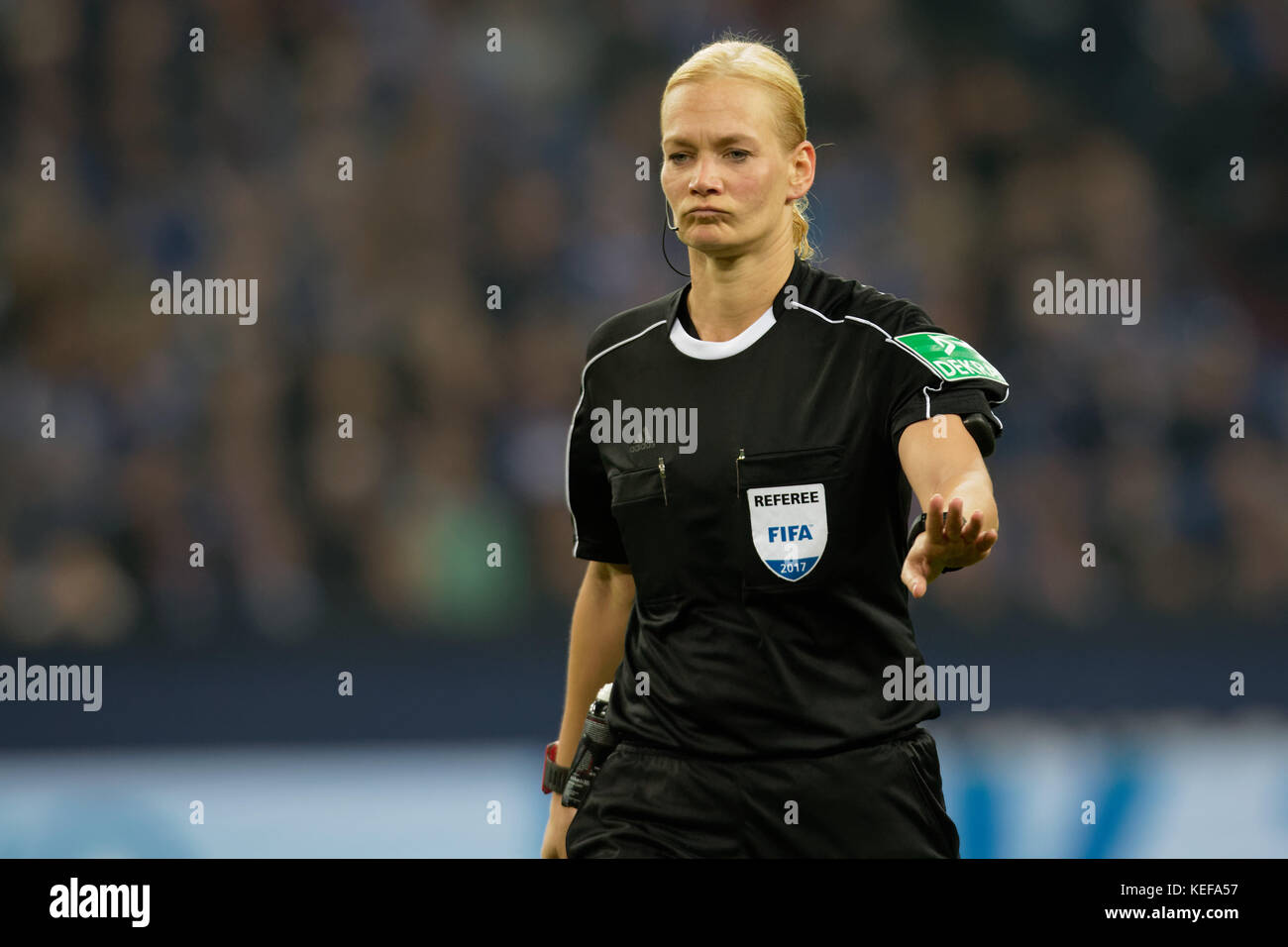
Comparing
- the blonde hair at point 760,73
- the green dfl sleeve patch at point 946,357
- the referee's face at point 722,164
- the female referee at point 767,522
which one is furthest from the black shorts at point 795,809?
the blonde hair at point 760,73

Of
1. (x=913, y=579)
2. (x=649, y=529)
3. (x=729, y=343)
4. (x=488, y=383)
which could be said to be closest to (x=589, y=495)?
(x=649, y=529)

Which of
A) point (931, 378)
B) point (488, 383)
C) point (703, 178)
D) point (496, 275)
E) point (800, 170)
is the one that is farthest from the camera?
point (496, 275)

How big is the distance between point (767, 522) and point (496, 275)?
3861mm

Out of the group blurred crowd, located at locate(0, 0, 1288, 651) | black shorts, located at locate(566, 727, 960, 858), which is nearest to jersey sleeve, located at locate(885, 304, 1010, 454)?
black shorts, located at locate(566, 727, 960, 858)

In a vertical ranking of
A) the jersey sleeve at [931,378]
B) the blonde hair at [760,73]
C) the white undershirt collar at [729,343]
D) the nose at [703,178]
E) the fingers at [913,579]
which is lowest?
Result: the fingers at [913,579]

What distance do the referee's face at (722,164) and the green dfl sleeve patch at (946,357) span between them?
1.09 ft

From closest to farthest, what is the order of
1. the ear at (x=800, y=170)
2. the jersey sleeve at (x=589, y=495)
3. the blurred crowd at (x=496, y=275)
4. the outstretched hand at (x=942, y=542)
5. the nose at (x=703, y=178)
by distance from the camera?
the outstretched hand at (x=942, y=542) < the nose at (x=703, y=178) < the ear at (x=800, y=170) < the jersey sleeve at (x=589, y=495) < the blurred crowd at (x=496, y=275)

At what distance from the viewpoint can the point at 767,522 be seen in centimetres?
251

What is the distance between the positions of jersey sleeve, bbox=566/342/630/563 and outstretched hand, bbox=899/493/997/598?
0.85 m

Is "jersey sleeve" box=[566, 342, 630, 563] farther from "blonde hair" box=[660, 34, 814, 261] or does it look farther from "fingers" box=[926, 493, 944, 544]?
"fingers" box=[926, 493, 944, 544]

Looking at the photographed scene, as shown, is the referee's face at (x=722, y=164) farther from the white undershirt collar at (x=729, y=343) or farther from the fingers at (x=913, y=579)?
the fingers at (x=913, y=579)

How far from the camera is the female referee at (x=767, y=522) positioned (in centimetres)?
247

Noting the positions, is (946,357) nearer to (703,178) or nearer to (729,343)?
(729,343)

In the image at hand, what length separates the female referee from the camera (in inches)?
97.3
